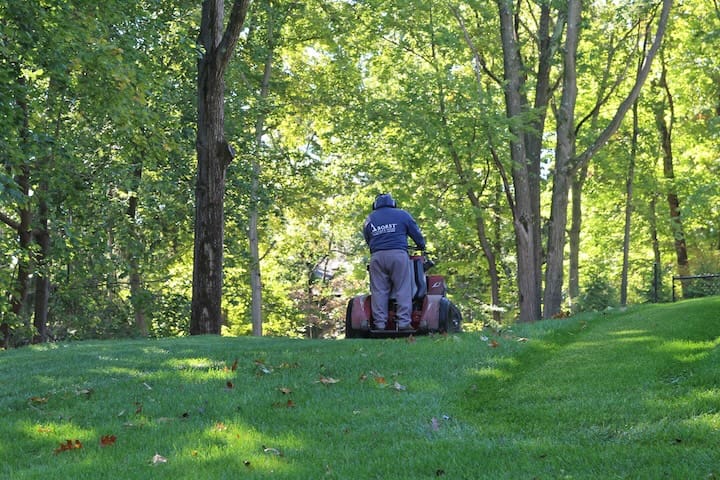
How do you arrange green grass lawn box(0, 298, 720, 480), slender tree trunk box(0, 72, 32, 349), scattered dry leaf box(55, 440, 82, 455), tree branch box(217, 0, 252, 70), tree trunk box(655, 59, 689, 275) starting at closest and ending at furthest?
1. green grass lawn box(0, 298, 720, 480)
2. scattered dry leaf box(55, 440, 82, 455)
3. tree branch box(217, 0, 252, 70)
4. slender tree trunk box(0, 72, 32, 349)
5. tree trunk box(655, 59, 689, 275)

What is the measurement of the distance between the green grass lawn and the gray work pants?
1.39 m

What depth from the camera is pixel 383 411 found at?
638 centimetres

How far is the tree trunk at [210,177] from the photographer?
1537 cm

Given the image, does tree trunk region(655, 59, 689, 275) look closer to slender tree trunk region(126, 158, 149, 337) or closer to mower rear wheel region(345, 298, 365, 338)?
slender tree trunk region(126, 158, 149, 337)

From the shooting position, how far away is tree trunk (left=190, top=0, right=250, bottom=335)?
15367 millimetres

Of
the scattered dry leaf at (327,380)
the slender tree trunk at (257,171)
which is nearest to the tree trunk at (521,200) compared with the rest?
the slender tree trunk at (257,171)

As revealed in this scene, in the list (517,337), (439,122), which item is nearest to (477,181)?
(439,122)

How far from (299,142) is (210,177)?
1749 cm

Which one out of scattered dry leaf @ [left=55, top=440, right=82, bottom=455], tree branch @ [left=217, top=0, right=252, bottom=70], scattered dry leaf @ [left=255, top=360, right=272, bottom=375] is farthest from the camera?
tree branch @ [left=217, top=0, right=252, bottom=70]

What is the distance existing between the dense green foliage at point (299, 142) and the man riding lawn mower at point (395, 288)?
12.8ft

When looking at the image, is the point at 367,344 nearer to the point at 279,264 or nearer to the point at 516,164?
the point at 516,164

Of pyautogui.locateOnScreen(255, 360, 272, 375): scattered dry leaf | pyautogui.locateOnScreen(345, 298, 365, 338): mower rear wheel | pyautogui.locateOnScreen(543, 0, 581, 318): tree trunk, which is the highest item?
pyautogui.locateOnScreen(543, 0, 581, 318): tree trunk

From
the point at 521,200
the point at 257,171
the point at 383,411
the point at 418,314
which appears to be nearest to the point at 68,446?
the point at 383,411

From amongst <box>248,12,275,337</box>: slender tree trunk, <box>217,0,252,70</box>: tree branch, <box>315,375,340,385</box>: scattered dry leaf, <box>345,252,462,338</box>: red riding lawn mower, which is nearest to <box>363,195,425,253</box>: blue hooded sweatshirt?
<box>345,252,462,338</box>: red riding lawn mower
